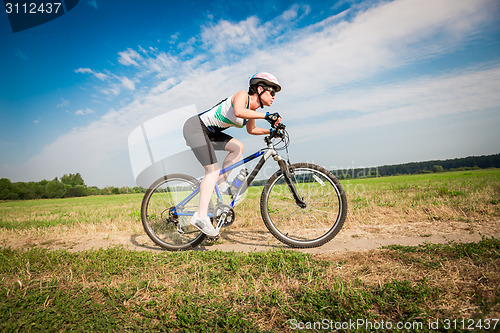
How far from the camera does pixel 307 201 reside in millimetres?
4504

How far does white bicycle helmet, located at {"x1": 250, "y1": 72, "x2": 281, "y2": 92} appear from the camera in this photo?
4.19 meters

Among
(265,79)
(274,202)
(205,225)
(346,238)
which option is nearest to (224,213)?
(205,225)

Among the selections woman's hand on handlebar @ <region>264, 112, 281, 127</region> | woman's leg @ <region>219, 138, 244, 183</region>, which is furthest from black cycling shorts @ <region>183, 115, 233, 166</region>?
woman's hand on handlebar @ <region>264, 112, 281, 127</region>

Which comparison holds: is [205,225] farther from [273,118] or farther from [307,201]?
[273,118]

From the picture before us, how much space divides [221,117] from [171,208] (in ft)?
6.61

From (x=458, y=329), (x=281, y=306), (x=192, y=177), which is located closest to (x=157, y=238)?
(x=192, y=177)

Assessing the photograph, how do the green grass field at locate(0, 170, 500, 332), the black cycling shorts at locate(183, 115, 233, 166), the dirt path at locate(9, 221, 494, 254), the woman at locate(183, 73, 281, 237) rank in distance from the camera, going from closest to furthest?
1. the green grass field at locate(0, 170, 500, 332)
2. the dirt path at locate(9, 221, 494, 254)
3. the woman at locate(183, 73, 281, 237)
4. the black cycling shorts at locate(183, 115, 233, 166)

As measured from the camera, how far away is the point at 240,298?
2.49 meters

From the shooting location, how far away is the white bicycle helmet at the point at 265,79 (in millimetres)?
4191

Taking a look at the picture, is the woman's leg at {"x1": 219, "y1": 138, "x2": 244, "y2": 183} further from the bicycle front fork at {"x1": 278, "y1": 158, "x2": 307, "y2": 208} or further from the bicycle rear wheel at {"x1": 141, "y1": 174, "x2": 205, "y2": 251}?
the bicycle front fork at {"x1": 278, "y1": 158, "x2": 307, "y2": 208}

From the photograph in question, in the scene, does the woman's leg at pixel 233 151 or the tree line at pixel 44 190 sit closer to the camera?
the woman's leg at pixel 233 151

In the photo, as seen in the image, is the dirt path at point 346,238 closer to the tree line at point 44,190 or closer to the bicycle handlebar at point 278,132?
the bicycle handlebar at point 278,132

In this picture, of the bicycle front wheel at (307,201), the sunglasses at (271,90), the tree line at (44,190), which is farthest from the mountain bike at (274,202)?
the tree line at (44,190)

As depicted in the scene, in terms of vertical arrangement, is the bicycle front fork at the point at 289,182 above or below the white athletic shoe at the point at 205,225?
above
